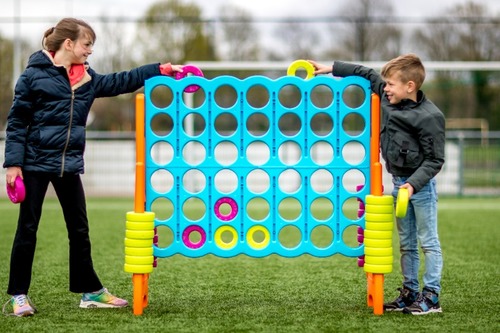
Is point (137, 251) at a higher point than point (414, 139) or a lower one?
lower

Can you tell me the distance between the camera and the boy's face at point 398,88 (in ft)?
12.7

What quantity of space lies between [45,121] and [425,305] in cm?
221

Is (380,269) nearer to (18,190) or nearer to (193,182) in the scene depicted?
(18,190)

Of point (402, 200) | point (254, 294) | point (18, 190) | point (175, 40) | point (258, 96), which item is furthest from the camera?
point (175, 40)

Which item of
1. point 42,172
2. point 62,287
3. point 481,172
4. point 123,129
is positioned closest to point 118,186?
point 123,129

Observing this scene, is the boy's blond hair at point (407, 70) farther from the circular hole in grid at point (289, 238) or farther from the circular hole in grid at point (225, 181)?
the circular hole in grid at point (225, 181)

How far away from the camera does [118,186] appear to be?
12.7 metres

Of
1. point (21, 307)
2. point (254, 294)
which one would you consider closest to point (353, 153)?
point (254, 294)

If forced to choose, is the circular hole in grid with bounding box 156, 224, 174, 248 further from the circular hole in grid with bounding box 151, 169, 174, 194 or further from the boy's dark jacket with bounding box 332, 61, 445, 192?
the circular hole in grid with bounding box 151, 169, 174, 194

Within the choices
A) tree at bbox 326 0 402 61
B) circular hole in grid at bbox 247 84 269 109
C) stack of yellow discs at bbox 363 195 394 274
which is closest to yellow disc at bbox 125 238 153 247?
stack of yellow discs at bbox 363 195 394 274

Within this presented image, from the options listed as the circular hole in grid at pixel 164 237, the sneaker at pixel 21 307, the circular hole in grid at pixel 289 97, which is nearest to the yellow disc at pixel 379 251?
the sneaker at pixel 21 307

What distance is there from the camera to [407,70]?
12.7ft

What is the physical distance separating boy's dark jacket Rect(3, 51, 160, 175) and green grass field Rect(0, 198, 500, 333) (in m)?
0.81

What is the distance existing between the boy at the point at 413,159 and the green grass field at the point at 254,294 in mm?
191
